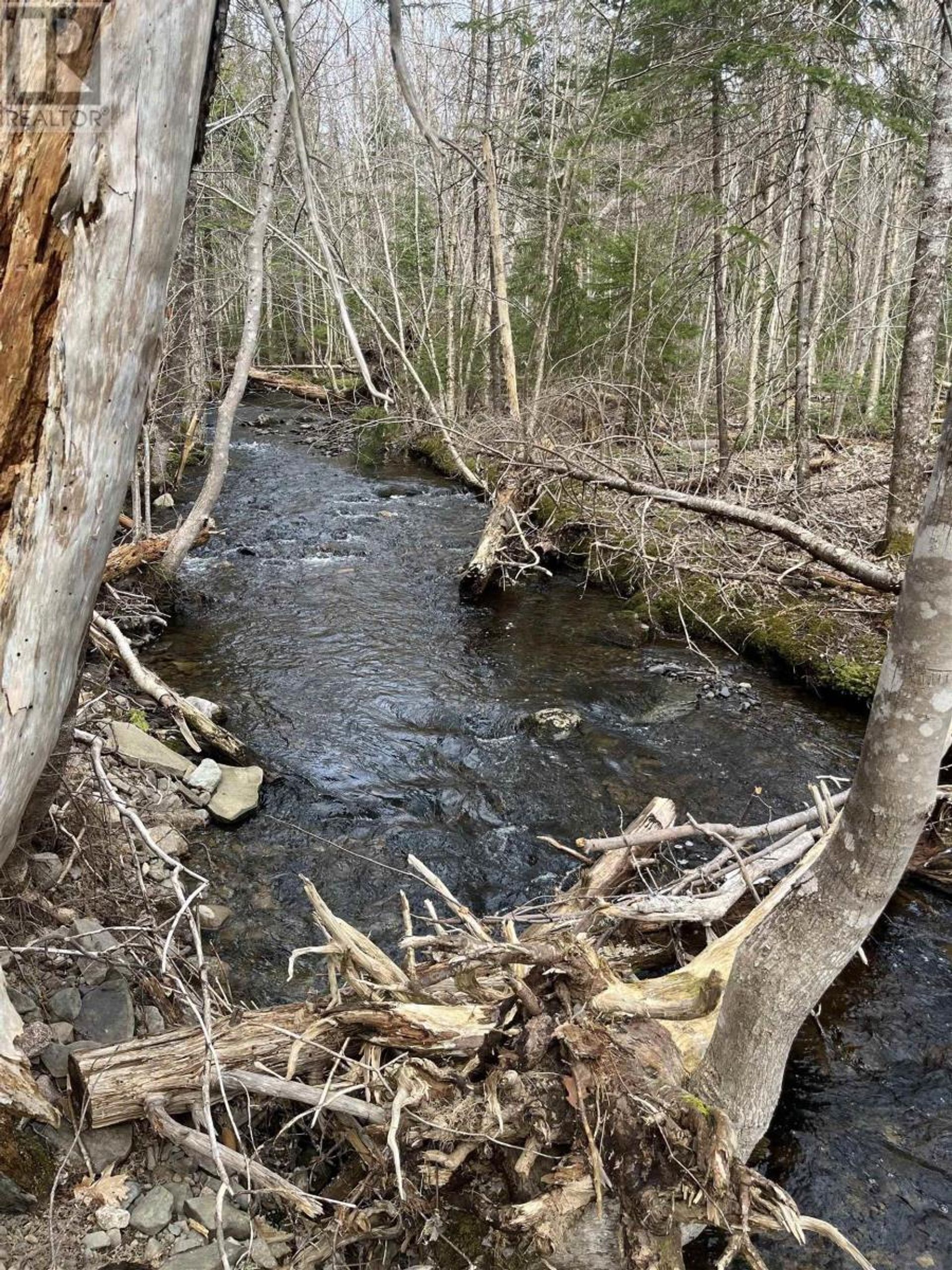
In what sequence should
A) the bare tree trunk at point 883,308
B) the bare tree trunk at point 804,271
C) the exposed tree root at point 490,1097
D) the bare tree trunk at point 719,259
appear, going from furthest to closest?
1. the bare tree trunk at point 883,308
2. the bare tree trunk at point 719,259
3. the bare tree trunk at point 804,271
4. the exposed tree root at point 490,1097

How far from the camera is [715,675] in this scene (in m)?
7.48

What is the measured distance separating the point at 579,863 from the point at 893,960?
1.76m

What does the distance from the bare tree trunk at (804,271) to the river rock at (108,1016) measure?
25.8 feet

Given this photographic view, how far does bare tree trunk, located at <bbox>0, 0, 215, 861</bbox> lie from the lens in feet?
4.66

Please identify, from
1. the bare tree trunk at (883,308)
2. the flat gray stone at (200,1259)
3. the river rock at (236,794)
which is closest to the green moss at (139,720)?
the river rock at (236,794)

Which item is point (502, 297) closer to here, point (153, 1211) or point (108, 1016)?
point (108, 1016)

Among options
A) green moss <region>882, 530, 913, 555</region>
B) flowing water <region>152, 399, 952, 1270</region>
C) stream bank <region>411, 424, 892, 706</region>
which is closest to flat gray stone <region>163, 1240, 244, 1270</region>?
flowing water <region>152, 399, 952, 1270</region>

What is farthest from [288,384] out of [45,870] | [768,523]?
[45,870]

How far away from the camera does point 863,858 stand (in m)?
2.39

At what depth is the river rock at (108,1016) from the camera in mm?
2758

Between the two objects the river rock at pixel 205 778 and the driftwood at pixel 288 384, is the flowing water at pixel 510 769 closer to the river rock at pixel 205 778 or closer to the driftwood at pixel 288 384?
the river rock at pixel 205 778

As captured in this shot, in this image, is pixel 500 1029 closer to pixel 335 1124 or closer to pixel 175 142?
pixel 335 1124

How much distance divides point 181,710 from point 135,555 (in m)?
3.22

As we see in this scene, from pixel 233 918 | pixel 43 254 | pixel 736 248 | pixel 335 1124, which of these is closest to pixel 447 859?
pixel 233 918
